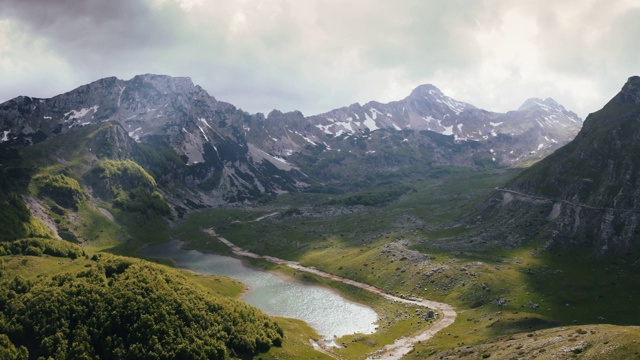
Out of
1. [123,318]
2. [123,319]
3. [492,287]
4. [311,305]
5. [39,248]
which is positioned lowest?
[311,305]

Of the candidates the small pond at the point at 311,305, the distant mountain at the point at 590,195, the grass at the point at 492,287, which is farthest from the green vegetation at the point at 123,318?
the distant mountain at the point at 590,195

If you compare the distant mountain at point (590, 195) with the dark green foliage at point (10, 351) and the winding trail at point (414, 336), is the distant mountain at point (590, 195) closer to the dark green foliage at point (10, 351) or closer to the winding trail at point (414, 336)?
the winding trail at point (414, 336)

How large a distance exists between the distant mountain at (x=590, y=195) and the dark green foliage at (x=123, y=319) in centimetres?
11362

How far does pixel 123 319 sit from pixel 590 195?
162m

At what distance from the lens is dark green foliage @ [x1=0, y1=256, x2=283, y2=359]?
76375 millimetres

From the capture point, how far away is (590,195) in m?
161

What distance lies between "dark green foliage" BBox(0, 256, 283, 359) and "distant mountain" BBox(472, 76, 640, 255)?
11362 cm

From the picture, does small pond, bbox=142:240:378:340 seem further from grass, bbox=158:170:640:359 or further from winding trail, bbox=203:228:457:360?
winding trail, bbox=203:228:457:360

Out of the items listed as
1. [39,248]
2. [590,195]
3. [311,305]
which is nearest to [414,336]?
[311,305]

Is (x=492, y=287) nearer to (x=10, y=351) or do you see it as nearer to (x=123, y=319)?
(x=123, y=319)

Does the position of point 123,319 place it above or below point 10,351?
above

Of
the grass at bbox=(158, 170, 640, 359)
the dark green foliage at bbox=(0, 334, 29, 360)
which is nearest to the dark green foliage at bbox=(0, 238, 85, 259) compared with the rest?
the dark green foliage at bbox=(0, 334, 29, 360)

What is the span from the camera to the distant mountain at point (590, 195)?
144 metres

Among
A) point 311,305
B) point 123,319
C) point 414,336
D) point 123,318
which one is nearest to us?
point 123,319
